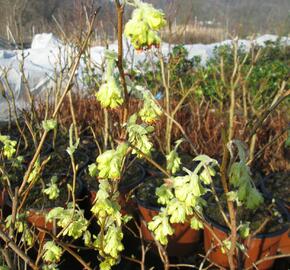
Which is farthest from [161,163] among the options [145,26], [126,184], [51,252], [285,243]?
[145,26]

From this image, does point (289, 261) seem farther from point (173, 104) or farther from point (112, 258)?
point (173, 104)

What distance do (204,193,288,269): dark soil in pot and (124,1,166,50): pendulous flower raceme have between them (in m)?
1.57

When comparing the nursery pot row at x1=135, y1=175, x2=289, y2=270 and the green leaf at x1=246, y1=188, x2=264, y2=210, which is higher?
the green leaf at x1=246, y1=188, x2=264, y2=210

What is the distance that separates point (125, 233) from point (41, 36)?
315 inches

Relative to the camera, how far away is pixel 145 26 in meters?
0.89

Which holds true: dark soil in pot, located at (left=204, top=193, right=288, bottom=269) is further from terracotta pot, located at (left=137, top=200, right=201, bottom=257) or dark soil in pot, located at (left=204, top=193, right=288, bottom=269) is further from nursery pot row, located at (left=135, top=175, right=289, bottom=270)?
terracotta pot, located at (left=137, top=200, right=201, bottom=257)

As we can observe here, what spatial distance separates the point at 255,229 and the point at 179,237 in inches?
22.4

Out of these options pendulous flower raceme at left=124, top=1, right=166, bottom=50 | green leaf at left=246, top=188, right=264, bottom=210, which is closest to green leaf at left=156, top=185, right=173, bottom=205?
green leaf at left=246, top=188, right=264, bottom=210

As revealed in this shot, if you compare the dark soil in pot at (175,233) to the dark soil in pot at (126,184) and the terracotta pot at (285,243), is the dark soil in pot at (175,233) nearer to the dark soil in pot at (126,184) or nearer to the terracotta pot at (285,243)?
the dark soil in pot at (126,184)

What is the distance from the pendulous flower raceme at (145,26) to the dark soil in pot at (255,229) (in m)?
1.57

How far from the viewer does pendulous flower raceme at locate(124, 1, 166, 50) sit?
89 centimetres

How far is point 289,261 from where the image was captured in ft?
8.34

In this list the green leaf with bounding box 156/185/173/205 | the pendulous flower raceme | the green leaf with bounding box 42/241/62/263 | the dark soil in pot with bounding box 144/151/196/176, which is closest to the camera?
the pendulous flower raceme

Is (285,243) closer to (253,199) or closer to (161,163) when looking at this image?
(161,163)
